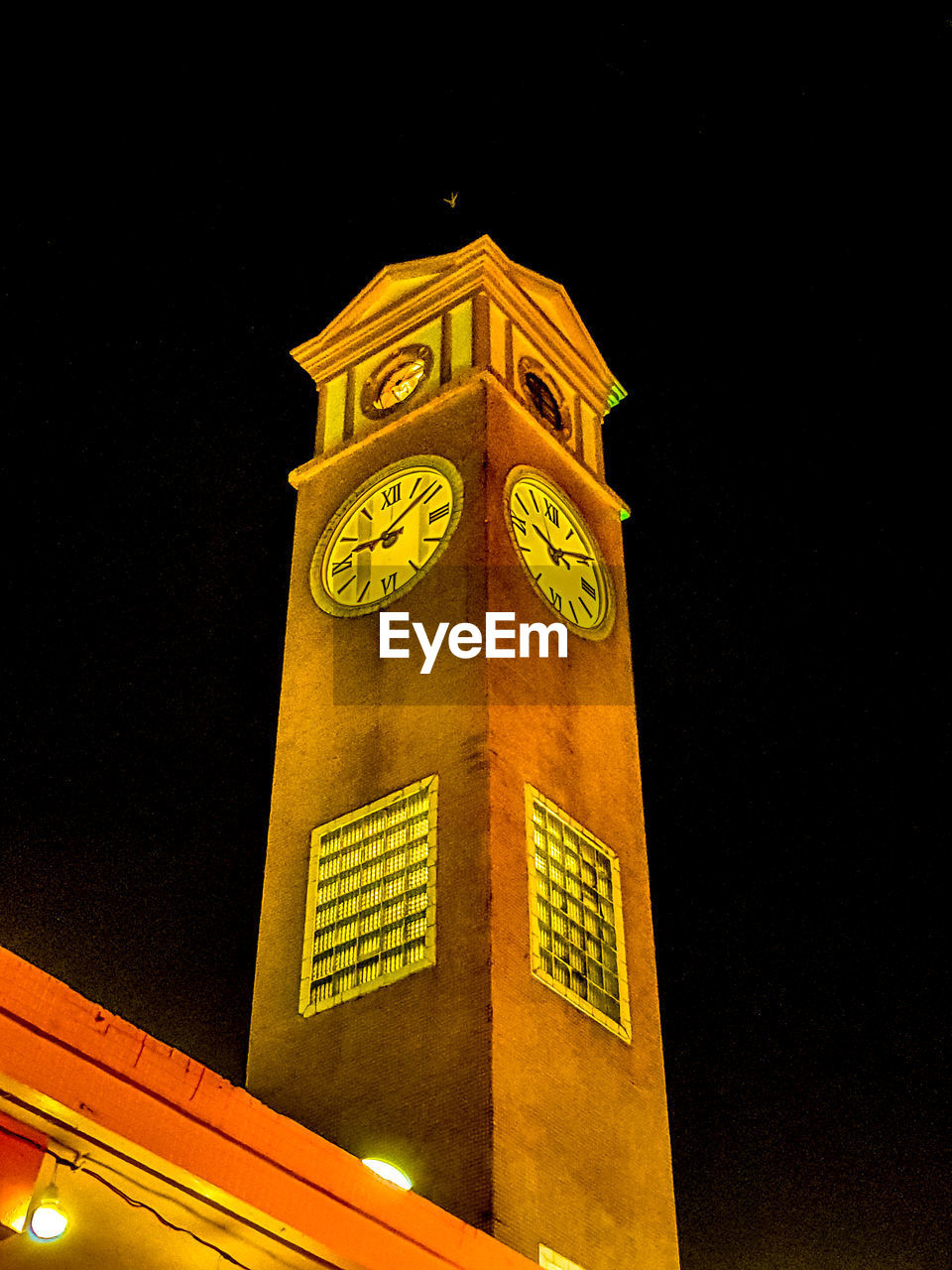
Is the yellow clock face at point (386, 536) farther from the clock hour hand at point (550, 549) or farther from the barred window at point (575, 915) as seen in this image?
the barred window at point (575, 915)

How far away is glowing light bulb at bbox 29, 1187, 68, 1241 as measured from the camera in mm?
7379

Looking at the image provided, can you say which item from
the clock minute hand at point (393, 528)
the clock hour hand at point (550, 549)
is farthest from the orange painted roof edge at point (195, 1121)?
the clock hour hand at point (550, 549)

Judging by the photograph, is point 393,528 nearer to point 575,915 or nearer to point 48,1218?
point 575,915

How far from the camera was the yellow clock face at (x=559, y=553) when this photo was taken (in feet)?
56.3

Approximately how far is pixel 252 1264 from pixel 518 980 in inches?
213

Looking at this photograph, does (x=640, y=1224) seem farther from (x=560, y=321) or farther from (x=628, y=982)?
(x=560, y=321)

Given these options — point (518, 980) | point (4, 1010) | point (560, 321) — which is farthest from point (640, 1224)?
point (560, 321)

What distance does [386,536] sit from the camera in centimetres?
1750

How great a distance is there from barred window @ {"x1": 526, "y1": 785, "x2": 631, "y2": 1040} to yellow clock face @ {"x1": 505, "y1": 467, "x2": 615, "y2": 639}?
10.1 ft

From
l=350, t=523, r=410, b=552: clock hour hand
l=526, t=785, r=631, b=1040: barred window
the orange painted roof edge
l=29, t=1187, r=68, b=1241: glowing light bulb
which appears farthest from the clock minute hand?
l=29, t=1187, r=68, b=1241: glowing light bulb

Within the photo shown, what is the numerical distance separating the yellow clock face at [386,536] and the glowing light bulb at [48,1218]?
9.75 m

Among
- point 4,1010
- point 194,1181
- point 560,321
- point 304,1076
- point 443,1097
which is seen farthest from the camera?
point 560,321

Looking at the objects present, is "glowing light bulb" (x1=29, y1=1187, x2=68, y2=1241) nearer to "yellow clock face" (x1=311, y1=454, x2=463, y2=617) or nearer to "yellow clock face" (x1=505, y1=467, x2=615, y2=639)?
"yellow clock face" (x1=311, y1=454, x2=463, y2=617)

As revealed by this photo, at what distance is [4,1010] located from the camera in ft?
23.4
